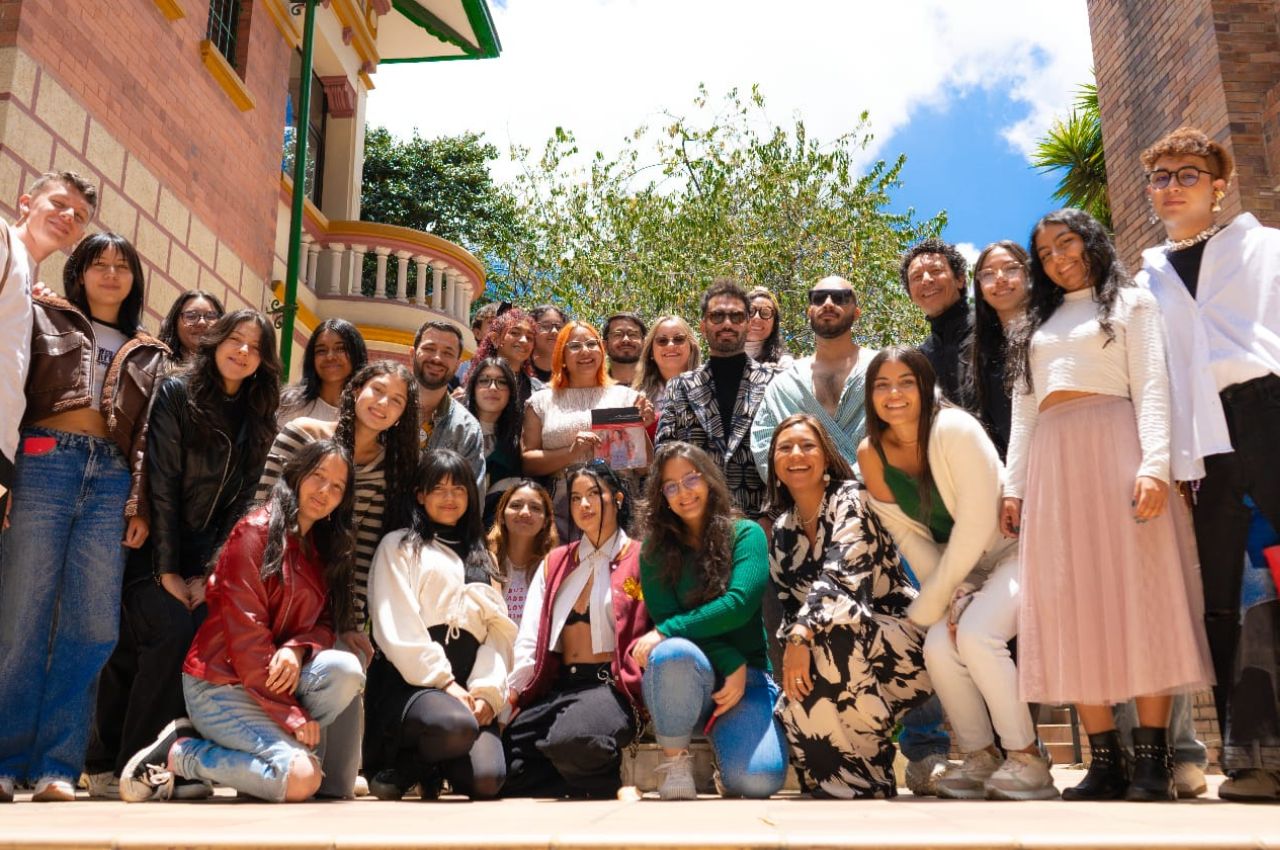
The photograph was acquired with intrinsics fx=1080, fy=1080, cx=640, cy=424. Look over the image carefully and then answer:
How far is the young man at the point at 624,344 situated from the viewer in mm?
6395

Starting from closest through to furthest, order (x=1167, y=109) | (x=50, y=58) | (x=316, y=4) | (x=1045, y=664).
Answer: (x=1045, y=664) → (x=50, y=58) → (x=1167, y=109) → (x=316, y=4)

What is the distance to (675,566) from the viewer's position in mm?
4238

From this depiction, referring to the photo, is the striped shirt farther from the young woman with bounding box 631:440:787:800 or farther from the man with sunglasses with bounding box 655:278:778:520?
the man with sunglasses with bounding box 655:278:778:520

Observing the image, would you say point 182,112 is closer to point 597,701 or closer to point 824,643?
point 597,701

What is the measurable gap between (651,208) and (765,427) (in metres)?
12.9

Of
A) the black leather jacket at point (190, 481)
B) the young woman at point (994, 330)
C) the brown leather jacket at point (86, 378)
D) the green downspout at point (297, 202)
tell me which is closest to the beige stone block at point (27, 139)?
the brown leather jacket at point (86, 378)

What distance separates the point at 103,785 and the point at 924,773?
3.03 meters

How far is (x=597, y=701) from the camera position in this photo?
4262 mm

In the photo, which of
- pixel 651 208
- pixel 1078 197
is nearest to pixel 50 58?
pixel 651 208

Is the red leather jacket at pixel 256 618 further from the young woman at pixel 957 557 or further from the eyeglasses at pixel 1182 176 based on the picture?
the eyeglasses at pixel 1182 176

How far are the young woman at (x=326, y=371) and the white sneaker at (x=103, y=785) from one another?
1715 mm

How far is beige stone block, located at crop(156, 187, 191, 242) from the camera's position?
24.4 feet

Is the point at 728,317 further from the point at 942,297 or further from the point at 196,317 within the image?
the point at 196,317

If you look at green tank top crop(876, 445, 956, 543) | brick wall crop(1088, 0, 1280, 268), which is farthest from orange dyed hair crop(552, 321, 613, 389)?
brick wall crop(1088, 0, 1280, 268)
